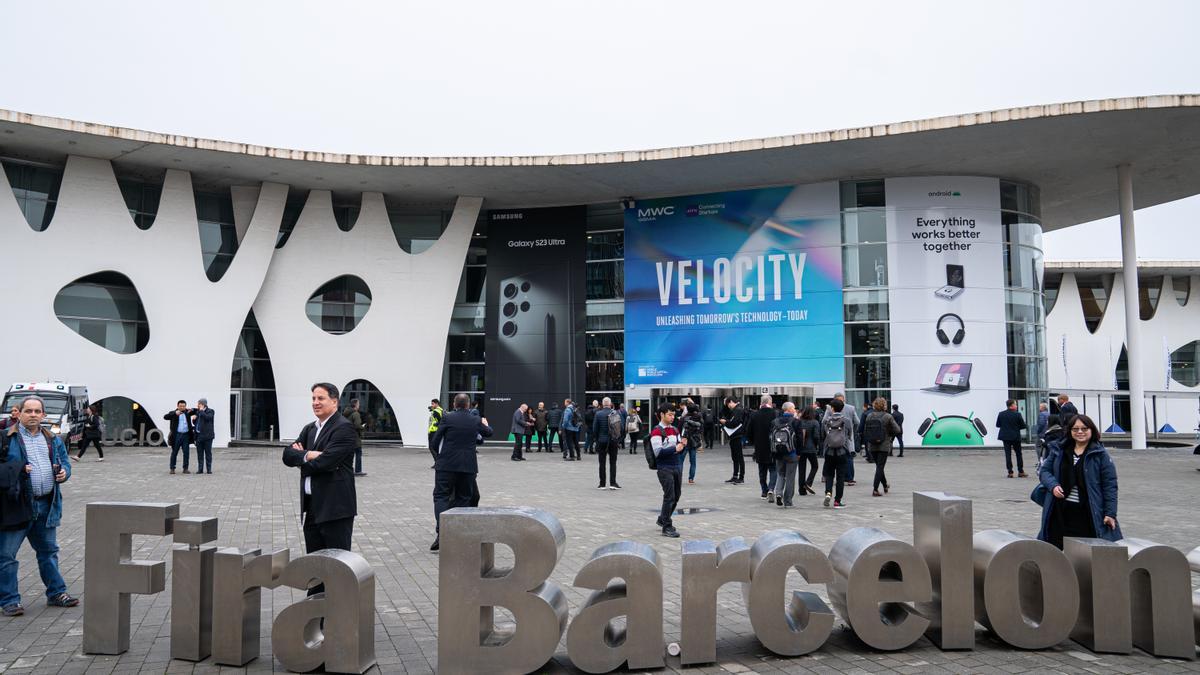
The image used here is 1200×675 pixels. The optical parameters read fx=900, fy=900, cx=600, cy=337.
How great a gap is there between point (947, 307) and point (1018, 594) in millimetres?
25367

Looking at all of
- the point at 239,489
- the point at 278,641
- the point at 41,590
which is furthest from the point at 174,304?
the point at 278,641

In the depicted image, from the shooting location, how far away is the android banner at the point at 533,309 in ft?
110

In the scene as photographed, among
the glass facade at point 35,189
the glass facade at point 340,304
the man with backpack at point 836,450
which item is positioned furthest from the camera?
the glass facade at point 340,304

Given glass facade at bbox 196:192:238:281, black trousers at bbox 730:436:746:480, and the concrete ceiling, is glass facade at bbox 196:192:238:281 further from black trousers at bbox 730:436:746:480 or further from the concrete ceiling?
black trousers at bbox 730:436:746:480

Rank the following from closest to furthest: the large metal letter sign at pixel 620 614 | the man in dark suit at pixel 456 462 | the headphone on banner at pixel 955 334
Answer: the large metal letter sign at pixel 620 614 < the man in dark suit at pixel 456 462 < the headphone on banner at pixel 955 334

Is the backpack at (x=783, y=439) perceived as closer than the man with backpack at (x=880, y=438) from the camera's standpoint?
Yes

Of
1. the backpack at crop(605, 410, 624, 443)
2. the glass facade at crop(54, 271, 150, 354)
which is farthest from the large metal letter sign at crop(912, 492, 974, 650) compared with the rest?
the glass facade at crop(54, 271, 150, 354)

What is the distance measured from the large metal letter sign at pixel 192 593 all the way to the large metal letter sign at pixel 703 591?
119 inches

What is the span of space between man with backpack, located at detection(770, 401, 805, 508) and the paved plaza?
35 centimetres

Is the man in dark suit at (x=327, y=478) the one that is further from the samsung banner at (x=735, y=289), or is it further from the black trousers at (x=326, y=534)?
the samsung banner at (x=735, y=289)

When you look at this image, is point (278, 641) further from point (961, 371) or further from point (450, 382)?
point (450, 382)

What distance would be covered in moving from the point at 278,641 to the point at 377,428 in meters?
28.7

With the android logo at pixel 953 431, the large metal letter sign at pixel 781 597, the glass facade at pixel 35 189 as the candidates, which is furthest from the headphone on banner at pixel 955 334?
the glass facade at pixel 35 189

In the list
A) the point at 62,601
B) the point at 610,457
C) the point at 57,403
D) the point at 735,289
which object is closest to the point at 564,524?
the point at 610,457
